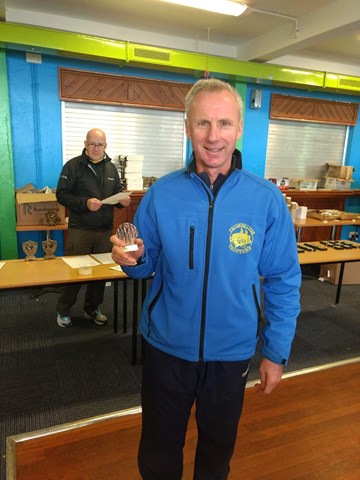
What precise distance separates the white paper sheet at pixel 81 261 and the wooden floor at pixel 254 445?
3.72ft

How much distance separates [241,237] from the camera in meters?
1.20

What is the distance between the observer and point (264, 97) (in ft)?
19.1

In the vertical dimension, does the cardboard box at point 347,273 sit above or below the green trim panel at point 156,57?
below

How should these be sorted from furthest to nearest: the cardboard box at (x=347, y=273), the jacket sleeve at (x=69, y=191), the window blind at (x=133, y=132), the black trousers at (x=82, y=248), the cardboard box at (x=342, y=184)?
the cardboard box at (x=342, y=184) → the cardboard box at (x=347, y=273) → the window blind at (x=133, y=132) → the black trousers at (x=82, y=248) → the jacket sleeve at (x=69, y=191)

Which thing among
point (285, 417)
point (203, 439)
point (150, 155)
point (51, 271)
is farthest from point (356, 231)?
point (203, 439)

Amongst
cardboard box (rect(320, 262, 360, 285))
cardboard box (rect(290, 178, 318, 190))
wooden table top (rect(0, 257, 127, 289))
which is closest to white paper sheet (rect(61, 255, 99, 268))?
wooden table top (rect(0, 257, 127, 289))

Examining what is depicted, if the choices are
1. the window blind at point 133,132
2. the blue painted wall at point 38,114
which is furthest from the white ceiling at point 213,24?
the window blind at point 133,132

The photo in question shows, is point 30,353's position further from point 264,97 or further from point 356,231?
point 356,231

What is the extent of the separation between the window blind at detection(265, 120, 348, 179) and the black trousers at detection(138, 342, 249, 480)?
5.38 m

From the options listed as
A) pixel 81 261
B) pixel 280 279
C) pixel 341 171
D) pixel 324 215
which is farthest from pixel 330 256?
pixel 341 171

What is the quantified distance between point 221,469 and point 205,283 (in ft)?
2.47

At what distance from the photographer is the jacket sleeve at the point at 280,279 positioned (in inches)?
48.7

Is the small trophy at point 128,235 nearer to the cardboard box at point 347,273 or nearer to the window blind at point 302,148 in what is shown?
the cardboard box at point 347,273

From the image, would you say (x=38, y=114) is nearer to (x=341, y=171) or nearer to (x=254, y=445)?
(x=254, y=445)
